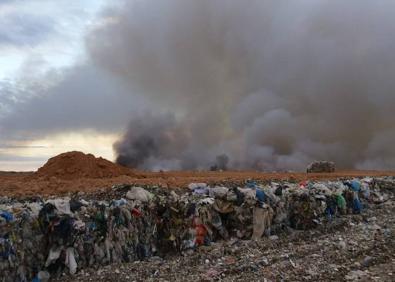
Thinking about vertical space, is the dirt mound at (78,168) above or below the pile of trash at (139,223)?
above

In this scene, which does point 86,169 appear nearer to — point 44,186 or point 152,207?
point 44,186

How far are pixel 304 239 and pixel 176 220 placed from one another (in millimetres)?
3267

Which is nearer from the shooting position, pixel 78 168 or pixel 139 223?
pixel 139 223

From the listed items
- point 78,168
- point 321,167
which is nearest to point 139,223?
point 78,168

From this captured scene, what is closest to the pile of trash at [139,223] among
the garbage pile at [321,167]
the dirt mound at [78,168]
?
the dirt mound at [78,168]

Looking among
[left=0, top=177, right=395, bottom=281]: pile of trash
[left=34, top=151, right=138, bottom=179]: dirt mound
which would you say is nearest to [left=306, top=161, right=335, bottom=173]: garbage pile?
[left=34, top=151, right=138, bottom=179]: dirt mound

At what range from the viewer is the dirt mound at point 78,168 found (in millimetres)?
22891

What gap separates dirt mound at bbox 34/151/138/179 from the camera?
22.9m

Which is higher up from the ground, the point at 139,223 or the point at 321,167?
the point at 321,167

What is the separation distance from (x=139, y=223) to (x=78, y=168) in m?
13.8

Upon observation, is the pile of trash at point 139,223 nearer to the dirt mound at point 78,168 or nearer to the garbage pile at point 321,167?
the dirt mound at point 78,168

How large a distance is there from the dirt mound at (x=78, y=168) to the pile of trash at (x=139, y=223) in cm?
1189

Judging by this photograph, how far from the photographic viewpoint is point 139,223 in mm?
10172

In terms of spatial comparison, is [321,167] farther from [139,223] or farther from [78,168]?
[139,223]
